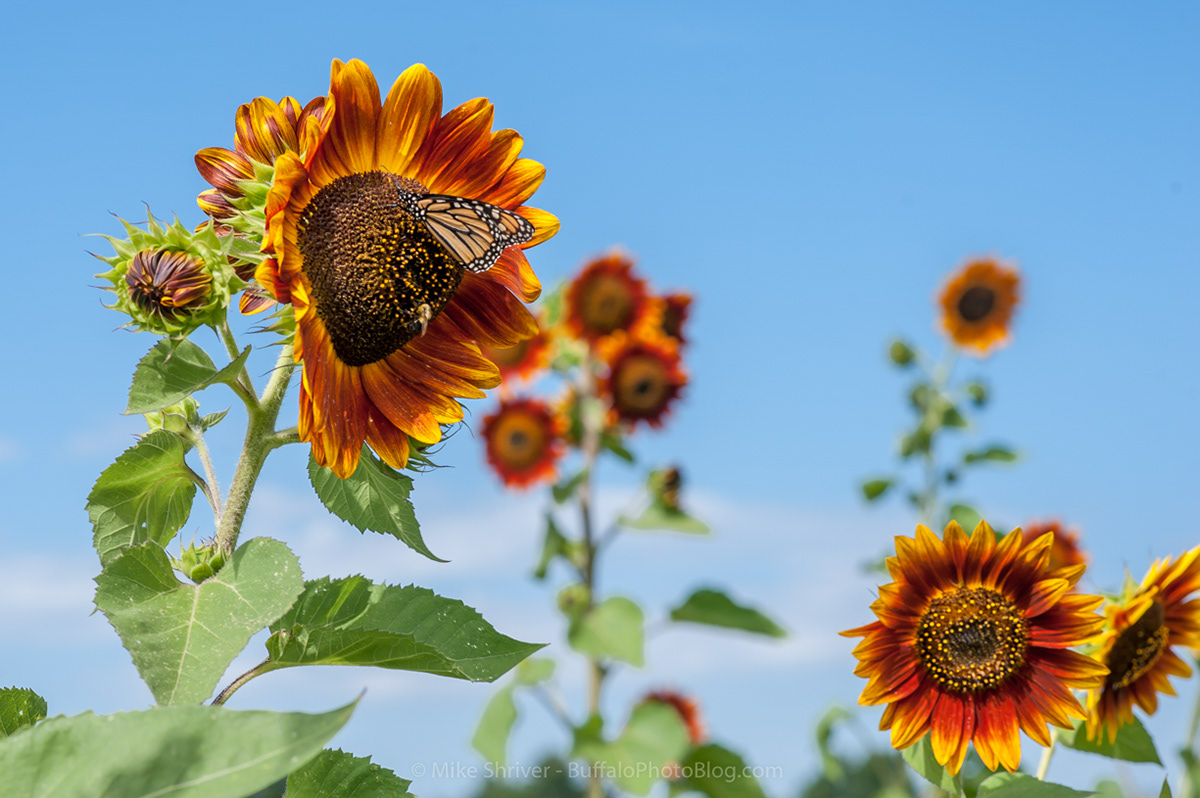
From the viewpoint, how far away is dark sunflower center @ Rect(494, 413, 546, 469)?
205 inches

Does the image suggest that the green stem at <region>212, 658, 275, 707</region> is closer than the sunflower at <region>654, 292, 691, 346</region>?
Yes

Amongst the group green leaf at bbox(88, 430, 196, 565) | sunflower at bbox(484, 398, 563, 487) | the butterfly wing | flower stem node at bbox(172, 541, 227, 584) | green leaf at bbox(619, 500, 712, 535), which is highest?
sunflower at bbox(484, 398, 563, 487)

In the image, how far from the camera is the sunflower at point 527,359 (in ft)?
16.7

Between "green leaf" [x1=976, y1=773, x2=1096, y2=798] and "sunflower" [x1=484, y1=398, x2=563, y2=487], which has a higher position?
"sunflower" [x1=484, y1=398, x2=563, y2=487]

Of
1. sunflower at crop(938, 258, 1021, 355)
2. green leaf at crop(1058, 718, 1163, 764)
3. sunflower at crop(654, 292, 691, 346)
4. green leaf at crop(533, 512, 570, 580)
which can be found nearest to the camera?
green leaf at crop(1058, 718, 1163, 764)

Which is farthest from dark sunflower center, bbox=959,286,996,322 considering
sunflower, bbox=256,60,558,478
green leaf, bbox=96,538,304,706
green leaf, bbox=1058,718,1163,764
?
green leaf, bbox=96,538,304,706

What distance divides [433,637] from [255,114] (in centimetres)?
69

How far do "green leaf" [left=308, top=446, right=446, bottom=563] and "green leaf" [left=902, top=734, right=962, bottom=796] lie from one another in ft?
2.84

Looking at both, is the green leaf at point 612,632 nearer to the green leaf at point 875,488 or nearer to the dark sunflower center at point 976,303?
the green leaf at point 875,488

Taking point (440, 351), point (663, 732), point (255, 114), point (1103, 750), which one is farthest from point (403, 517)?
point (663, 732)

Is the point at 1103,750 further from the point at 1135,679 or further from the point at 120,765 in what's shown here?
the point at 120,765

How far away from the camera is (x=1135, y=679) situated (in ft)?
6.61

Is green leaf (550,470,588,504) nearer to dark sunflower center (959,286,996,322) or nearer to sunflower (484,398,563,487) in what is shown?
sunflower (484,398,563,487)

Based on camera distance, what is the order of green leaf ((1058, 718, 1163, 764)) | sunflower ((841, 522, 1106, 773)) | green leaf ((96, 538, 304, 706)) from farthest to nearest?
green leaf ((1058, 718, 1163, 764)) → sunflower ((841, 522, 1106, 773)) → green leaf ((96, 538, 304, 706))
